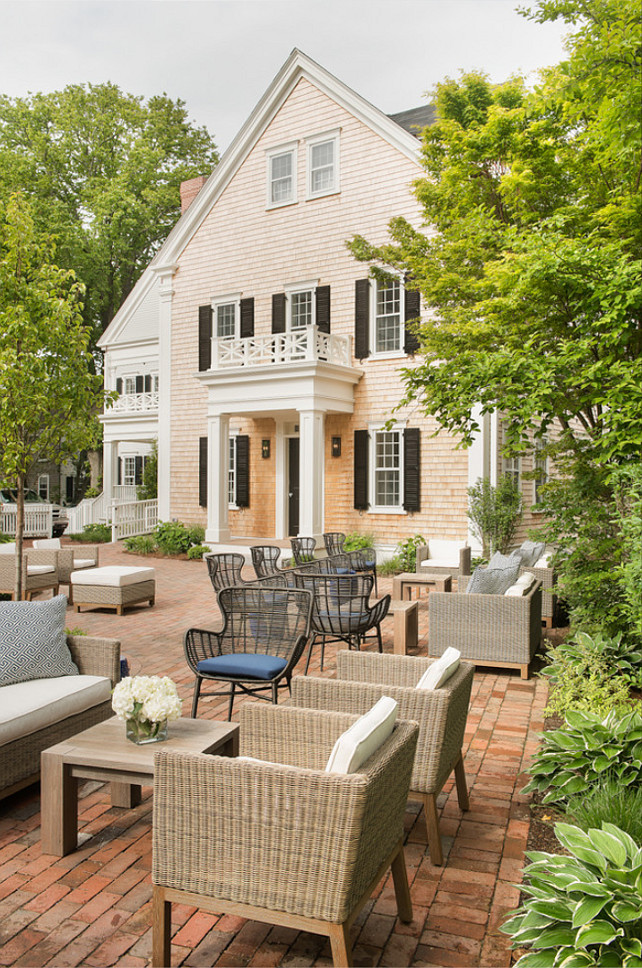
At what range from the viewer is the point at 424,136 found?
34.3 ft

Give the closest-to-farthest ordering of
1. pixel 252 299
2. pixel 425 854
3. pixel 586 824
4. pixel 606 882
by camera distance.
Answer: pixel 606 882
pixel 586 824
pixel 425 854
pixel 252 299

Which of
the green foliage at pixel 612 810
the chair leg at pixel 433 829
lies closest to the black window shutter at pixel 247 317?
the chair leg at pixel 433 829

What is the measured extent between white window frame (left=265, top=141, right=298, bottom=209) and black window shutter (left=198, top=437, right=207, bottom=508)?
6.21 m

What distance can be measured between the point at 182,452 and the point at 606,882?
1773 cm

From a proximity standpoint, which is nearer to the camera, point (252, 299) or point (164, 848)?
point (164, 848)

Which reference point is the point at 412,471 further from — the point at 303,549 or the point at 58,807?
the point at 58,807

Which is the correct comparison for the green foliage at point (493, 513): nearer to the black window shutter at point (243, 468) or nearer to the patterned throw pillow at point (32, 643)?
the black window shutter at point (243, 468)

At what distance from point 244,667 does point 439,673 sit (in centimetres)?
190

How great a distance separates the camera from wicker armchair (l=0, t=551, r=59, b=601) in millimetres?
10375

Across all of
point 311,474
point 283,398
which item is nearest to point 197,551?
point 311,474

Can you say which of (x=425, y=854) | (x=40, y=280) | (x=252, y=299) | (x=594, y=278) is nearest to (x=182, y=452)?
(x=252, y=299)

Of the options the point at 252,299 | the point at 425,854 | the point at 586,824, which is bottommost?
the point at 425,854

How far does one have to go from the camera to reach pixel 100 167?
3031 centimetres

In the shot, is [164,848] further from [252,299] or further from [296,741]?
[252,299]
